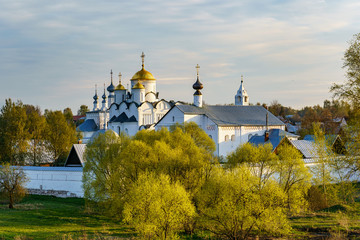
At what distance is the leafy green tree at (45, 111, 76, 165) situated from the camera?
126 ft

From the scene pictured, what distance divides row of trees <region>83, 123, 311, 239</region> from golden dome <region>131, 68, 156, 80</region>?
22393 millimetres

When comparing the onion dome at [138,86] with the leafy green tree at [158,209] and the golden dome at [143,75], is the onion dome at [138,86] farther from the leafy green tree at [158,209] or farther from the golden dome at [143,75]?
the leafy green tree at [158,209]

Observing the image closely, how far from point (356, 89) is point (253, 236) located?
6879 mm

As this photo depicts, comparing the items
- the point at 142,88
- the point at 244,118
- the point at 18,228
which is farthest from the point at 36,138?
the point at 18,228

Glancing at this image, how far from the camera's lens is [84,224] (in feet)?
64.0

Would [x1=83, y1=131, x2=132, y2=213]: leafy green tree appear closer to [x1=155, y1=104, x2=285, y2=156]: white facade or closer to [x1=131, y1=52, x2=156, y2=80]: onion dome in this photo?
[x1=155, y1=104, x2=285, y2=156]: white facade

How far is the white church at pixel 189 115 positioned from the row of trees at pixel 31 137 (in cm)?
291

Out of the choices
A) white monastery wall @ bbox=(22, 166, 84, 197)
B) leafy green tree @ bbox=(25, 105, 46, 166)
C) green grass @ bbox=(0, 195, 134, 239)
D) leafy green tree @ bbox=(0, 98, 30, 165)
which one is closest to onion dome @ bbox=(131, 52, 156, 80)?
leafy green tree @ bbox=(25, 105, 46, 166)

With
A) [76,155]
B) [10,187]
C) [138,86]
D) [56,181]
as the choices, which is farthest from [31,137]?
[138,86]

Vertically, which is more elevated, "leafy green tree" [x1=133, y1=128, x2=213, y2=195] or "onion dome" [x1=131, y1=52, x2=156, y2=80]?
"onion dome" [x1=131, y1=52, x2=156, y2=80]

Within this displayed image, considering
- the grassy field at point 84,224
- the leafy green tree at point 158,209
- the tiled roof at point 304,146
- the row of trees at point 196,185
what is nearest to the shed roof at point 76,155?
the grassy field at point 84,224

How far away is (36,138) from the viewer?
124ft

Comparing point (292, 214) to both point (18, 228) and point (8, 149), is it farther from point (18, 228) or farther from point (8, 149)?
point (8, 149)

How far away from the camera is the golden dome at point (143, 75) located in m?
48.1
